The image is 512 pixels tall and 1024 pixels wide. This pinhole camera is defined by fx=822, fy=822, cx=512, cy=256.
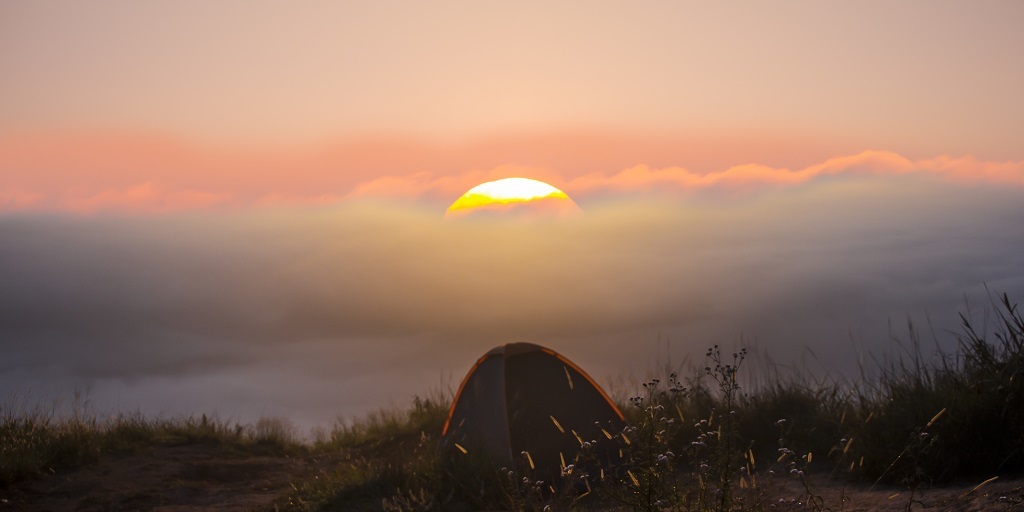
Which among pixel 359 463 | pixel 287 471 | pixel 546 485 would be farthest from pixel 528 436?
pixel 287 471

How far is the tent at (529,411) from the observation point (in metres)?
9.58

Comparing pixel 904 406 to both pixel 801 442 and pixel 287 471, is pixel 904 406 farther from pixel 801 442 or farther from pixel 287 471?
pixel 287 471

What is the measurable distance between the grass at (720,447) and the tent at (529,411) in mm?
393

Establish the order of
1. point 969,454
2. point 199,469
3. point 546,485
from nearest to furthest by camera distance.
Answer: point 969,454
point 546,485
point 199,469

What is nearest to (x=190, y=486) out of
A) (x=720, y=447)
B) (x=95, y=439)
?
(x=95, y=439)

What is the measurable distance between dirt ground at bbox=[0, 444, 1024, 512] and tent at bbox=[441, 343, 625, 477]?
230 cm

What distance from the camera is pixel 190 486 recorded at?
415 inches

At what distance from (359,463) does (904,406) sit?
6.73 meters

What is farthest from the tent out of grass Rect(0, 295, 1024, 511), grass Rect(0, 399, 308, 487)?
grass Rect(0, 399, 308, 487)

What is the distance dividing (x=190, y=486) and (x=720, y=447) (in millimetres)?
7776

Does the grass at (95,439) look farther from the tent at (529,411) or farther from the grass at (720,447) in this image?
the tent at (529,411)

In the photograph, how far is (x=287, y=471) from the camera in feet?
38.2

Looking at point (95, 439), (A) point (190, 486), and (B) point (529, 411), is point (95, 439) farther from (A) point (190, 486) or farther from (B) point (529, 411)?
(B) point (529, 411)

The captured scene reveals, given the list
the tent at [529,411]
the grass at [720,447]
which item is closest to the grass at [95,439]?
the grass at [720,447]
